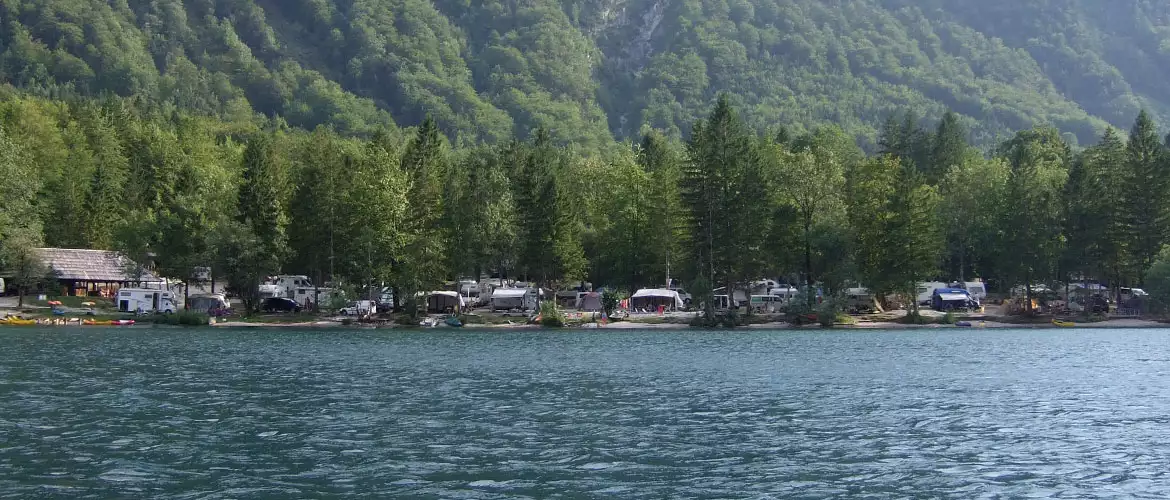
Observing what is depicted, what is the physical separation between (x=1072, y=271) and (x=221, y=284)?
78874 millimetres

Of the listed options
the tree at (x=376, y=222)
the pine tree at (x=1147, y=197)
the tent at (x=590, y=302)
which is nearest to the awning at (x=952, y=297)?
the pine tree at (x=1147, y=197)

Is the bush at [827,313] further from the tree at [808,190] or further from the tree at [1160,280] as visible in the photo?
the tree at [1160,280]

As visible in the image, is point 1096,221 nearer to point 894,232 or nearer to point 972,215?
point 972,215

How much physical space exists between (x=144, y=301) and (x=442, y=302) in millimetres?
24381

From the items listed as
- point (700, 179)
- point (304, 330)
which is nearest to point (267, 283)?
→ point (304, 330)

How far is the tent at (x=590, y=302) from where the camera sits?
281ft

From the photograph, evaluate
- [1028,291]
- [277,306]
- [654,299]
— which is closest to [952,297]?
[1028,291]

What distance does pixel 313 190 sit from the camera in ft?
273

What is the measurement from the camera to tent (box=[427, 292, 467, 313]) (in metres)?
82.5

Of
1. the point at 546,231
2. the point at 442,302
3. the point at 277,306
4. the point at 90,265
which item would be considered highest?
the point at 546,231

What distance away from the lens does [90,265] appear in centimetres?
8581

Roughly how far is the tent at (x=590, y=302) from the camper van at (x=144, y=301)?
113 ft

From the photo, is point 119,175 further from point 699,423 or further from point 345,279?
point 699,423

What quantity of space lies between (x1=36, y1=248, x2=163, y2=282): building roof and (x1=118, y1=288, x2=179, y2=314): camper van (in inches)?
140
